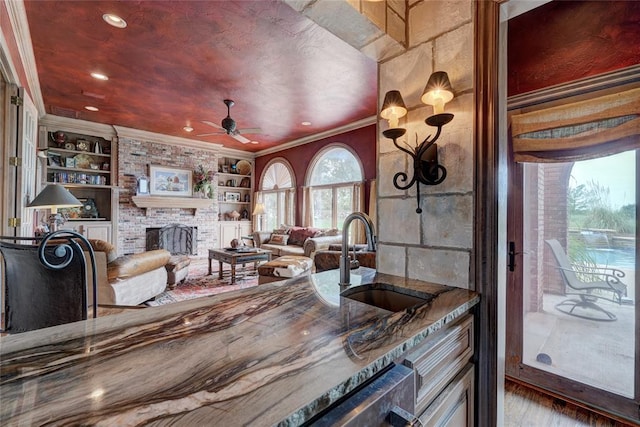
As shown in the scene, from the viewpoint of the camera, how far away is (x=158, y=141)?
6.75 metres

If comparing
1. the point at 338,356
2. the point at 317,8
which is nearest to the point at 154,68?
the point at 317,8

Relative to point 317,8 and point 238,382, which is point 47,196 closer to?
point 317,8

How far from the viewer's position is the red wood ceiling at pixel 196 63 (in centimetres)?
260

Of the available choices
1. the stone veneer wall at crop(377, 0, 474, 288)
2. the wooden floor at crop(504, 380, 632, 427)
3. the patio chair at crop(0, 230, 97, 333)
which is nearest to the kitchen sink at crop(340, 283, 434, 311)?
the stone veneer wall at crop(377, 0, 474, 288)

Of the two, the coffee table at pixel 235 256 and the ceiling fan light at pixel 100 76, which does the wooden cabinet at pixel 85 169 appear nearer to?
the ceiling fan light at pixel 100 76

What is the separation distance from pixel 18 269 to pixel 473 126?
2.04m

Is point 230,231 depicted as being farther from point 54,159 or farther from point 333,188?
point 54,159

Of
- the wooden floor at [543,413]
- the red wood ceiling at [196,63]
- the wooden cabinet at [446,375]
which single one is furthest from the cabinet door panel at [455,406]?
the red wood ceiling at [196,63]

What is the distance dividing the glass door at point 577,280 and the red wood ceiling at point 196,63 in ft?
7.67

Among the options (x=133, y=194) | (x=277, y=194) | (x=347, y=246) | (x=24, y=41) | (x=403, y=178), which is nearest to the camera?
(x=347, y=246)

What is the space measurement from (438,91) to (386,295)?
0.97m

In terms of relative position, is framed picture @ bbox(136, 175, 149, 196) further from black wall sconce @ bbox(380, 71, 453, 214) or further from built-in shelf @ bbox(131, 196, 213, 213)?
black wall sconce @ bbox(380, 71, 453, 214)

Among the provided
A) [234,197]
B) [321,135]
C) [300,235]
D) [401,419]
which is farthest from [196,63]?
[234,197]

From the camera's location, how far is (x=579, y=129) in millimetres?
1898
